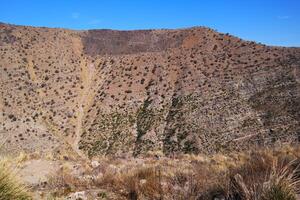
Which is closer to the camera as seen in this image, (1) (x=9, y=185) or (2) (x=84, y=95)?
(1) (x=9, y=185)

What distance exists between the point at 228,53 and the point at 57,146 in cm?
3056

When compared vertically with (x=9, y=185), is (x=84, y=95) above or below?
above

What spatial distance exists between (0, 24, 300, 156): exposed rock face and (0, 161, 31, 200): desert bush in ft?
107

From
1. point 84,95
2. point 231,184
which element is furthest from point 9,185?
point 84,95

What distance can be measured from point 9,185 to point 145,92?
5235 cm

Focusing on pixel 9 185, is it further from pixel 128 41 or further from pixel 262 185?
pixel 128 41

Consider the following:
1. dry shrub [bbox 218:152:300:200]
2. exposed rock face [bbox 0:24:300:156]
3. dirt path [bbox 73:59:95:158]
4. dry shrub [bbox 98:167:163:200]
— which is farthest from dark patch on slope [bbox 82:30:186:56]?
dry shrub [bbox 218:152:300:200]

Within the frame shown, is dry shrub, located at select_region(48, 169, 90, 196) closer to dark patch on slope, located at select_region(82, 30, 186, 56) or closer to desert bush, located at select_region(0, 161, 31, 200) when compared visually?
desert bush, located at select_region(0, 161, 31, 200)

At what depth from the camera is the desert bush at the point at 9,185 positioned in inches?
229

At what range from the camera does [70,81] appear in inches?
2394

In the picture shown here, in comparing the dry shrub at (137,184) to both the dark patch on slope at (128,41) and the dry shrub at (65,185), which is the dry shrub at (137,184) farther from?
the dark patch on slope at (128,41)

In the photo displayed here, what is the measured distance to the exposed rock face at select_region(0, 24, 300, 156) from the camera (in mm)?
44250

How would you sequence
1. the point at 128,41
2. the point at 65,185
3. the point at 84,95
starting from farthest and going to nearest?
the point at 128,41 < the point at 84,95 < the point at 65,185

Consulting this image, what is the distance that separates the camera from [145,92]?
5816 centimetres
